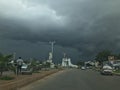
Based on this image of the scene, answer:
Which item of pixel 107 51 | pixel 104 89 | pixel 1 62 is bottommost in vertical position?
pixel 104 89

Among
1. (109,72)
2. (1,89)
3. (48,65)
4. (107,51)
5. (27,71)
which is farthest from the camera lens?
(107,51)

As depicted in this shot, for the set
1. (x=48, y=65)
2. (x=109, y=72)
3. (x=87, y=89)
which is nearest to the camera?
(x=87, y=89)

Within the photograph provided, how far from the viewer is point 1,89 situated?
17.5 m

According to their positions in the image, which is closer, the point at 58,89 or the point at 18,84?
the point at 58,89

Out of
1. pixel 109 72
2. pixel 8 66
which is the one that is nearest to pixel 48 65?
pixel 109 72

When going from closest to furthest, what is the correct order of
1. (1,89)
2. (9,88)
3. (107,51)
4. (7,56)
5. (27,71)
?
1. (1,89)
2. (9,88)
3. (7,56)
4. (27,71)
5. (107,51)

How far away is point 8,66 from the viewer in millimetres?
33531

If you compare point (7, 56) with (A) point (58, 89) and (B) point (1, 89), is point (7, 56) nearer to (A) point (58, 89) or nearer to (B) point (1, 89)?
(A) point (58, 89)

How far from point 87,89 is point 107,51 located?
178 m

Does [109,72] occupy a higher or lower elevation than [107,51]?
lower

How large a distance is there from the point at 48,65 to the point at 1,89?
329 ft

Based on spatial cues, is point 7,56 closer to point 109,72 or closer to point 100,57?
point 109,72

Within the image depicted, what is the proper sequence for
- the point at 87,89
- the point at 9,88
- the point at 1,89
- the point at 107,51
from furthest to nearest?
the point at 107,51, the point at 87,89, the point at 9,88, the point at 1,89

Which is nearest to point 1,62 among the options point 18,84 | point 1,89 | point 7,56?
point 7,56
